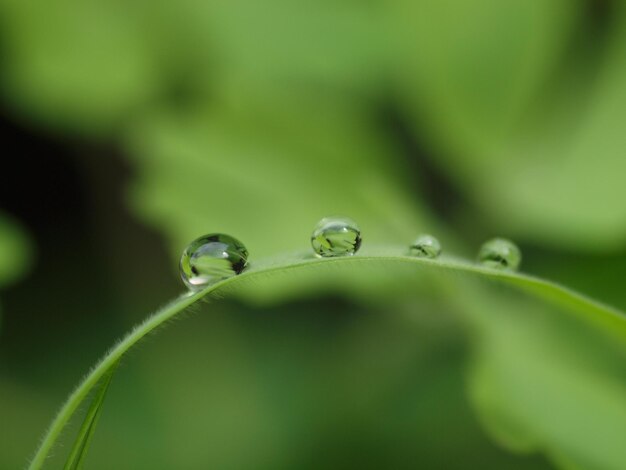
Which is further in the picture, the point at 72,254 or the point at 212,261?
the point at 72,254

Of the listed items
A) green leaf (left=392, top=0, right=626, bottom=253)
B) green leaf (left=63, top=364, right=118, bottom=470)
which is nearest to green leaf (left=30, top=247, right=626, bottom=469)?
green leaf (left=63, top=364, right=118, bottom=470)

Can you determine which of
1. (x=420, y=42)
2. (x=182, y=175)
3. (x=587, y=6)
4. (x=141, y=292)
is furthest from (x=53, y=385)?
(x=587, y=6)

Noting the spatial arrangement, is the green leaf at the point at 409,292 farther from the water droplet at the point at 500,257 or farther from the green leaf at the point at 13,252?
Result: the green leaf at the point at 13,252

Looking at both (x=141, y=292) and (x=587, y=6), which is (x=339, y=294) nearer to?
(x=141, y=292)

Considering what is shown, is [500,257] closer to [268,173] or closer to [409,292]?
[409,292]

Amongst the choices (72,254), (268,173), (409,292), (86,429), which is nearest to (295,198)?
(268,173)

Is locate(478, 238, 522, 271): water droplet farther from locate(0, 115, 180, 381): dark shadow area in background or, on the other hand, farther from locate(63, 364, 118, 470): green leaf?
locate(0, 115, 180, 381): dark shadow area in background

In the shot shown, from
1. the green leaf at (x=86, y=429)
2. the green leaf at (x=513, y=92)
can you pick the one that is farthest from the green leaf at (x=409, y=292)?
the green leaf at (x=513, y=92)
